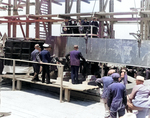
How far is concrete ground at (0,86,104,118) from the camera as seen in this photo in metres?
6.86

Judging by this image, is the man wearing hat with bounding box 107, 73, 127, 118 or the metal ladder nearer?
the man wearing hat with bounding box 107, 73, 127, 118

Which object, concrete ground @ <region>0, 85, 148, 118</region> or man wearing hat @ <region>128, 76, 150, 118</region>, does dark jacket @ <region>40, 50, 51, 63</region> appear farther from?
man wearing hat @ <region>128, 76, 150, 118</region>

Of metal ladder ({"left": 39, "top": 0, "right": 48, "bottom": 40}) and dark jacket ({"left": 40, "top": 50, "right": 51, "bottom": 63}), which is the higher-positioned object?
metal ladder ({"left": 39, "top": 0, "right": 48, "bottom": 40})

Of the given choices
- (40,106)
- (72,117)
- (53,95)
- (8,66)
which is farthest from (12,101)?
(8,66)

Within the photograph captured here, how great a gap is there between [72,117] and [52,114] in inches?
26.7

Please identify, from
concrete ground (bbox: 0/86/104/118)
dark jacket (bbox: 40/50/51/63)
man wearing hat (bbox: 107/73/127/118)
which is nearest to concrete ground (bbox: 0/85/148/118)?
concrete ground (bbox: 0/86/104/118)

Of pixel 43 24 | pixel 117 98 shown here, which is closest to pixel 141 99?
pixel 117 98

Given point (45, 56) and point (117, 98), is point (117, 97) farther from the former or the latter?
point (45, 56)

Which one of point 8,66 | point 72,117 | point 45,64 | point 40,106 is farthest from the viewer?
point 8,66

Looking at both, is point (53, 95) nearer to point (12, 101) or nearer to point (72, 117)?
point (12, 101)

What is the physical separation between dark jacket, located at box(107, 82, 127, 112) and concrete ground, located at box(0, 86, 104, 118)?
5.98ft

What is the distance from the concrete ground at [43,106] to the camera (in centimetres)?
686

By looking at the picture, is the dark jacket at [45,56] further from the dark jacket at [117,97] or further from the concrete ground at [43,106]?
the dark jacket at [117,97]

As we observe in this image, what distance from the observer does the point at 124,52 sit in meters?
8.88
